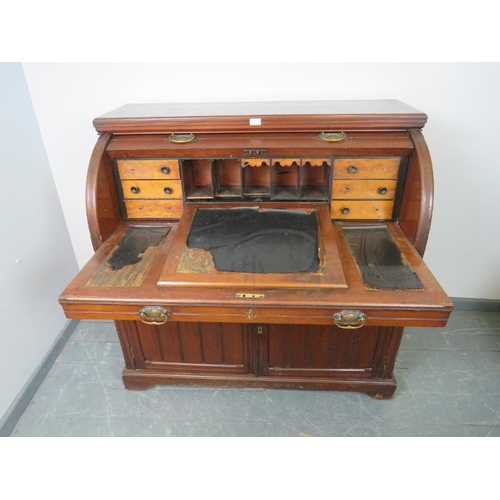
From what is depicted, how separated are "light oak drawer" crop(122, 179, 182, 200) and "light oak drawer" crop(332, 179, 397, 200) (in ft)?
2.36

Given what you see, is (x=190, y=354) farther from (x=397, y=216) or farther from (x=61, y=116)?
(x=61, y=116)

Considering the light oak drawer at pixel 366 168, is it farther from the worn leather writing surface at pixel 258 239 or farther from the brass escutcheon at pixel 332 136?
the worn leather writing surface at pixel 258 239

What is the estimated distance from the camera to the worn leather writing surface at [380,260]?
1.33 metres

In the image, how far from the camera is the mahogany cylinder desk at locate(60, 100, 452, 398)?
4.18ft

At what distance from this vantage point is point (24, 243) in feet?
6.15

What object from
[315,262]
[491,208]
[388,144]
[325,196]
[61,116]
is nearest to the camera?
[315,262]

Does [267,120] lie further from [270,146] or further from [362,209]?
[362,209]

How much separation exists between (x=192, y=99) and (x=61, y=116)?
0.71 m

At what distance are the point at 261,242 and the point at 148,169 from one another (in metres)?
0.62

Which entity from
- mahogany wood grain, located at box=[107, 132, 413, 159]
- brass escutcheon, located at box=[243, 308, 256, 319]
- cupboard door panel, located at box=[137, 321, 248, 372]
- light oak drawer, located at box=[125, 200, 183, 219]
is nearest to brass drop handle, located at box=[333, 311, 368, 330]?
brass escutcheon, located at box=[243, 308, 256, 319]

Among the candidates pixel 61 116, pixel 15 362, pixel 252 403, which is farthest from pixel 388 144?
pixel 15 362

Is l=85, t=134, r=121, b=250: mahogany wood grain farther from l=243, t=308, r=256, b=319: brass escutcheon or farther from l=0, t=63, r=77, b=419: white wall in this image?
l=243, t=308, r=256, b=319: brass escutcheon

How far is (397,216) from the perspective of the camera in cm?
170

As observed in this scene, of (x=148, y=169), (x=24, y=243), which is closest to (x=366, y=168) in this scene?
(x=148, y=169)
